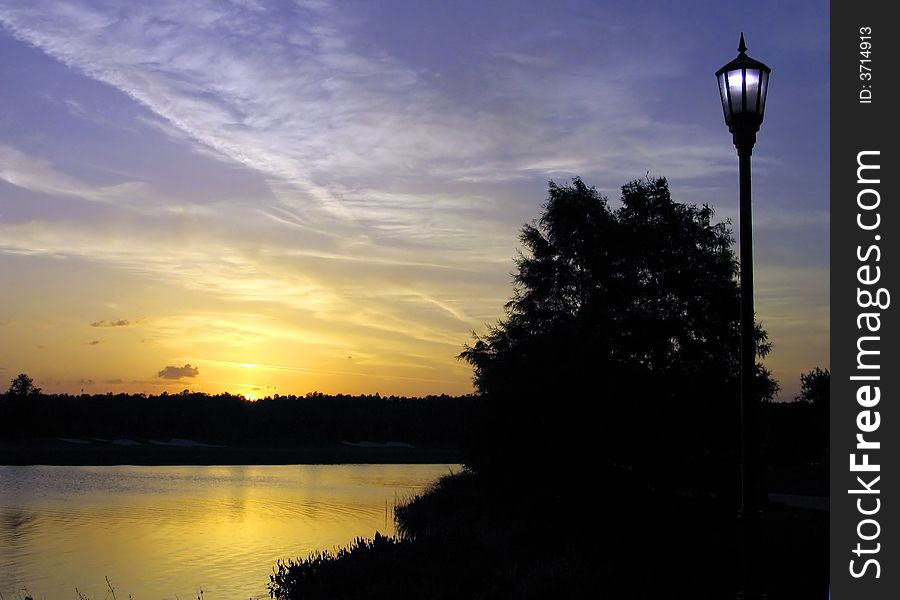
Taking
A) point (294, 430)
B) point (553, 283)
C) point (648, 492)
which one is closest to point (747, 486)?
point (648, 492)

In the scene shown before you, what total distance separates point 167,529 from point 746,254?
35.3 meters

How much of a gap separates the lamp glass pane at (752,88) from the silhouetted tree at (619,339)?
62.0 feet

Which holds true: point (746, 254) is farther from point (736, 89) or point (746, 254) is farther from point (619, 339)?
point (619, 339)

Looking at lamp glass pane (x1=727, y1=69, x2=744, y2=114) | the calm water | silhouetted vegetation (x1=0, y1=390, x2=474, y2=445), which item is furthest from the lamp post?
silhouetted vegetation (x1=0, y1=390, x2=474, y2=445)

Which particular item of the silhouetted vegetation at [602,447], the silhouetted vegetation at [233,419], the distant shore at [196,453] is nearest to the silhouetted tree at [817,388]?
the silhouetted vegetation at [602,447]

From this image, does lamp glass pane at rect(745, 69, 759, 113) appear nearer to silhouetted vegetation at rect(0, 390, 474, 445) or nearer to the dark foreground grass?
the dark foreground grass

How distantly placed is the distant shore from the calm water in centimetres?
3369

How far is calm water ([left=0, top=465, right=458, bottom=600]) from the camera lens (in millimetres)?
26562

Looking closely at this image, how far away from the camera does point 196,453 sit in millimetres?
128625

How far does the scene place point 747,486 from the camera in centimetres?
991

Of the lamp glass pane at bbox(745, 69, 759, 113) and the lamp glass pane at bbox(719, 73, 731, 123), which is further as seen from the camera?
the lamp glass pane at bbox(719, 73, 731, 123)

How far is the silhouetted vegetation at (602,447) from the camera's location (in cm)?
2038

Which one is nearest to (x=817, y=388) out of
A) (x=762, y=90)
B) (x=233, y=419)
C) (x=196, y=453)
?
(x=762, y=90)
